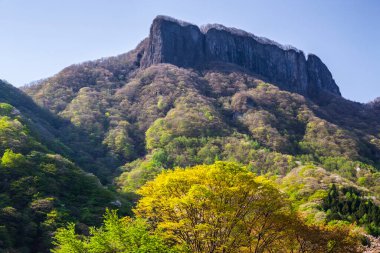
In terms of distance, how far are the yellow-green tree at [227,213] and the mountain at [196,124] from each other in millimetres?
18215

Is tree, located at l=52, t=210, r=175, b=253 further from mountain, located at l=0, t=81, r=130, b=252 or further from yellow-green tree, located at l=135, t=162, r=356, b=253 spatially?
mountain, located at l=0, t=81, r=130, b=252

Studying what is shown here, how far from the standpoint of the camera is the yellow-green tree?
106 ft

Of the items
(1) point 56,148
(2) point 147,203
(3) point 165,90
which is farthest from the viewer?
(3) point 165,90

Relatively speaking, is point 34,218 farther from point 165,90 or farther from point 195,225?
point 165,90

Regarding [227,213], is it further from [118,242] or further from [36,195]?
[36,195]

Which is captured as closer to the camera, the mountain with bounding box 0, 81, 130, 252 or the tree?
the tree

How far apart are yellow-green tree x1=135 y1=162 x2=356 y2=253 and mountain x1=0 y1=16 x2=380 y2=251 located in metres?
18.2

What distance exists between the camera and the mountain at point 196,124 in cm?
8603

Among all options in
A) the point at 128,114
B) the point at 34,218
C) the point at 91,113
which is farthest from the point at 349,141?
the point at 34,218

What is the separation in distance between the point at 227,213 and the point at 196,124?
89.3 m

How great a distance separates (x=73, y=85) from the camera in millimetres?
153875

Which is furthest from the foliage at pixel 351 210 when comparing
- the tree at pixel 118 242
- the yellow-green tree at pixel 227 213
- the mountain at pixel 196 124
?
the tree at pixel 118 242

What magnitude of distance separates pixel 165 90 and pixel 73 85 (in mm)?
33927

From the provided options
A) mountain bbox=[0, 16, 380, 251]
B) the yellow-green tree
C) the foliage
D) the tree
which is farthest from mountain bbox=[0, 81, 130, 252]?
the foliage
